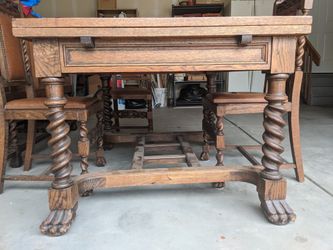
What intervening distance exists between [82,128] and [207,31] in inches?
35.4

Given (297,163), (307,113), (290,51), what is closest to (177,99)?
(307,113)

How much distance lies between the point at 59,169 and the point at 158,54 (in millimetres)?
663

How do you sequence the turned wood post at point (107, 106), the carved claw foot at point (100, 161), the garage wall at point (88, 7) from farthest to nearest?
1. the garage wall at point (88, 7)
2. the turned wood post at point (107, 106)
3. the carved claw foot at point (100, 161)

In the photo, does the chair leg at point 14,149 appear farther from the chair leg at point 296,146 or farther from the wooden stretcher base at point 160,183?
the chair leg at point 296,146

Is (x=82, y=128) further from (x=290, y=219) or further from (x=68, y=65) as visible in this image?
(x=290, y=219)

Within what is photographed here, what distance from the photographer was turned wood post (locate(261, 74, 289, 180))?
1.22 metres

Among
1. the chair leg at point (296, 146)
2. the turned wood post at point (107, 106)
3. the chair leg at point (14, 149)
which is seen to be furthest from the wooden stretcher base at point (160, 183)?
the turned wood post at point (107, 106)

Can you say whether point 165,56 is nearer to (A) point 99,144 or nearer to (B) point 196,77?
(A) point 99,144

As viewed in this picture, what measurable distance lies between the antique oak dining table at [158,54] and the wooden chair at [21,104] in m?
0.34

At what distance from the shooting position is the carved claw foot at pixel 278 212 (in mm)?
1201

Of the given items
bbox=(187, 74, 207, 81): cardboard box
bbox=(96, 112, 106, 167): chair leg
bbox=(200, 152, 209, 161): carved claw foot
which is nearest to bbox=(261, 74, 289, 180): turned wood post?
bbox=(200, 152, 209, 161): carved claw foot

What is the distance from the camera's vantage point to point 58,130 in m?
1.19

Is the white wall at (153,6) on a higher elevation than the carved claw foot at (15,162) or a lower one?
higher

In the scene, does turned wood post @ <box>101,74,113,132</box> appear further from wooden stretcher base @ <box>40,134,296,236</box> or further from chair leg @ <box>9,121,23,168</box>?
wooden stretcher base @ <box>40,134,296,236</box>
